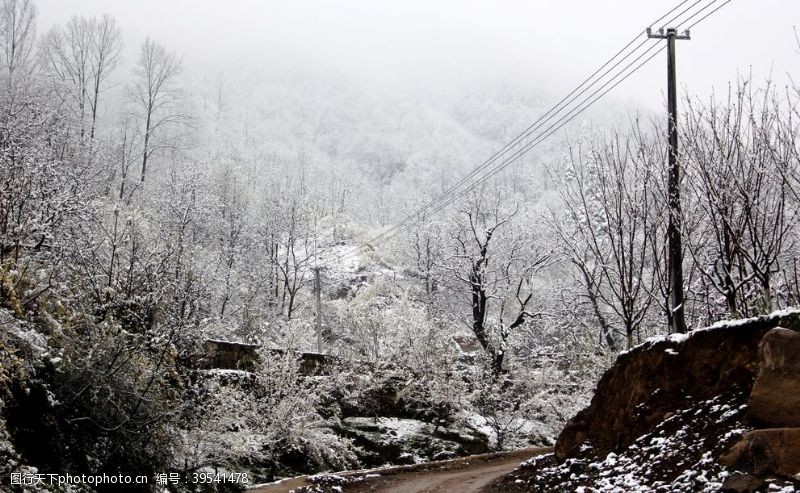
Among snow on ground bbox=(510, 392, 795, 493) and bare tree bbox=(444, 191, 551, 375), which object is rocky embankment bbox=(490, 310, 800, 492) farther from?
bare tree bbox=(444, 191, 551, 375)

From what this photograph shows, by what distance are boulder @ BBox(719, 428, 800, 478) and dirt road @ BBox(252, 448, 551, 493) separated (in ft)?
20.7

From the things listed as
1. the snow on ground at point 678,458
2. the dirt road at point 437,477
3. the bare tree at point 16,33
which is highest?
the bare tree at point 16,33

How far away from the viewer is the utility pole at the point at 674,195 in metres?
10.8

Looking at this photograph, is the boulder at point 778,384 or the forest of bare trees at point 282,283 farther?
the forest of bare trees at point 282,283

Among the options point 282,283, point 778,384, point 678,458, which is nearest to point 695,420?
point 678,458

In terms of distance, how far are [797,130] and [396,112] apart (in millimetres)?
99385

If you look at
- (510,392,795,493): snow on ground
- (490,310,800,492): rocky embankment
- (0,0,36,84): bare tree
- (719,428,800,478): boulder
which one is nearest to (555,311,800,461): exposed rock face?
(490,310,800,492): rocky embankment

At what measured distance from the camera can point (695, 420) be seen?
25.0ft

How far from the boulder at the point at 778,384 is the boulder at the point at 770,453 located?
0.33 metres

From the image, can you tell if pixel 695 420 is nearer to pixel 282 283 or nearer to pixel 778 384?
pixel 778 384

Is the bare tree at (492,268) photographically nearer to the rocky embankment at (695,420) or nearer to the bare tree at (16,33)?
the rocky embankment at (695,420)

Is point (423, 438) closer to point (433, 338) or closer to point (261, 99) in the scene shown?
point (433, 338)

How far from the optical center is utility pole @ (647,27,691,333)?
1080cm

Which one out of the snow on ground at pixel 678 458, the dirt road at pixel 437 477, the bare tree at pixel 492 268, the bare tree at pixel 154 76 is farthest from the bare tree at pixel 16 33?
the snow on ground at pixel 678 458
